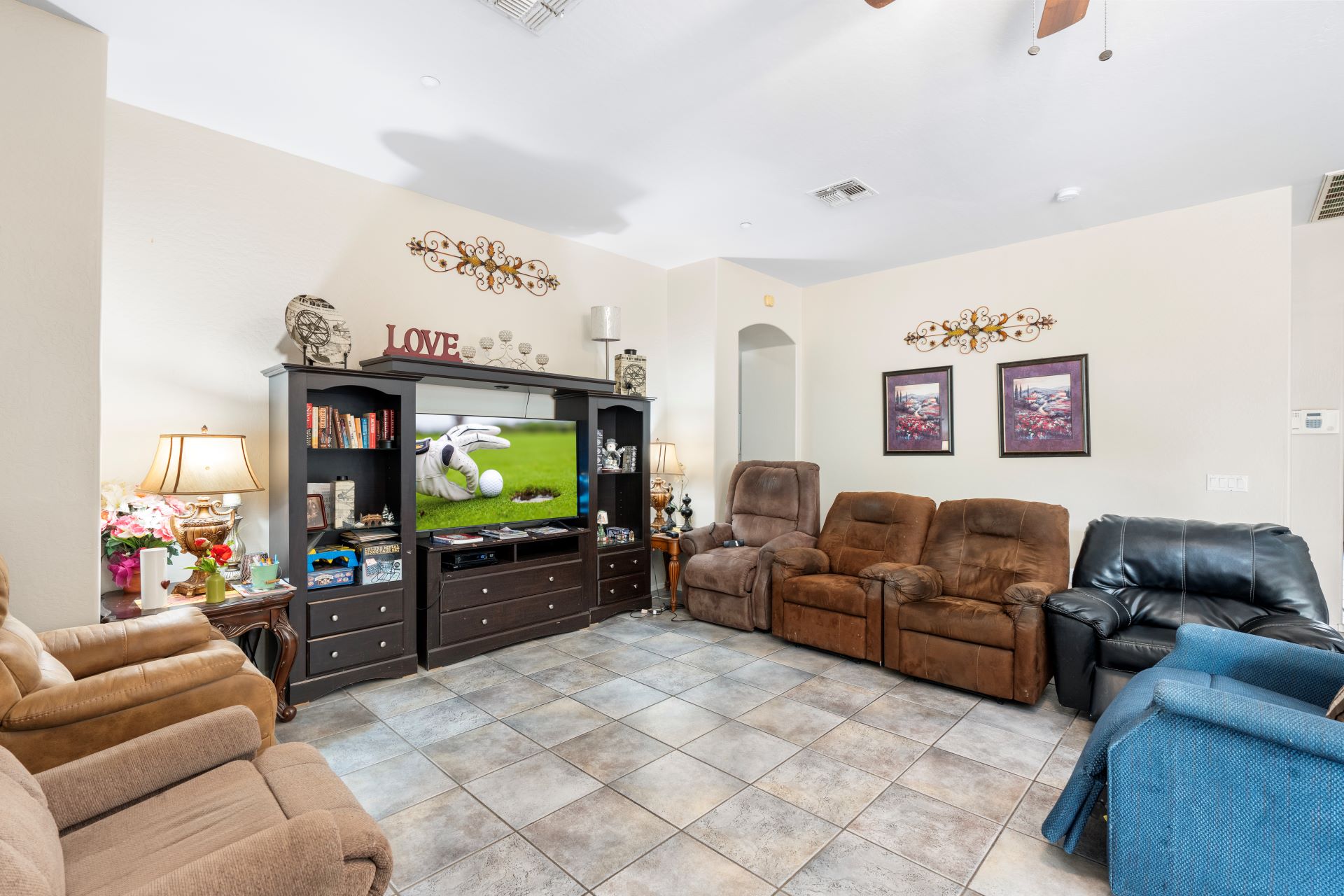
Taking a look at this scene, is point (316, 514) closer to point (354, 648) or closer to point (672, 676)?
point (354, 648)

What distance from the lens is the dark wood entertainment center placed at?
312 cm

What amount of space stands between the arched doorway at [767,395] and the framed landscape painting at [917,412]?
916 millimetres

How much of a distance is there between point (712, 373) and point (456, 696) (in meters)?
3.19

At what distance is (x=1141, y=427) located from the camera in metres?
4.36

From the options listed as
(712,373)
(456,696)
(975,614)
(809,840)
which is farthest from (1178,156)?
(456,696)

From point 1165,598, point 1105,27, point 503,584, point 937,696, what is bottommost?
point 937,696

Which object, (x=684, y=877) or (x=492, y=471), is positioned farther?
(x=492, y=471)

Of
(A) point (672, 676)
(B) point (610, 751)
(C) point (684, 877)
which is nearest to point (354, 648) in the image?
(B) point (610, 751)

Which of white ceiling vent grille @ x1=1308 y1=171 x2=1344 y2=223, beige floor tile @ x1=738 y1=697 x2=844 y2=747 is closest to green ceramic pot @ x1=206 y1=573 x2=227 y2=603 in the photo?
beige floor tile @ x1=738 y1=697 x2=844 y2=747

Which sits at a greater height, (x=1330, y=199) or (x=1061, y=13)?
(x=1330, y=199)

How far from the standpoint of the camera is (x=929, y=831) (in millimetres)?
2109

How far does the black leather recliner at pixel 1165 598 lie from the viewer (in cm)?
279

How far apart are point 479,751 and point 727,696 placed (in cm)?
127

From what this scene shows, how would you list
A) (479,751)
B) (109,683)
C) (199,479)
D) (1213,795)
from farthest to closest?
(199,479), (479,751), (109,683), (1213,795)
